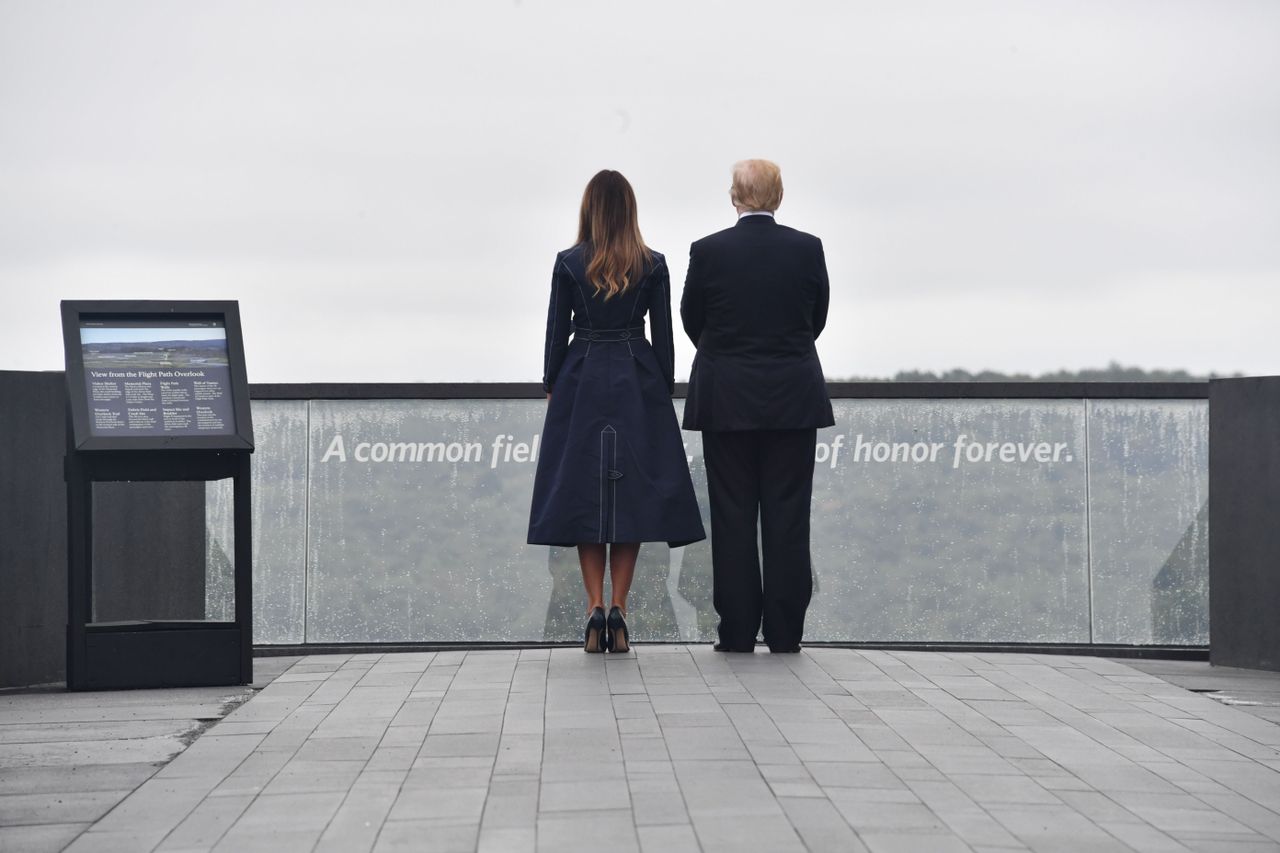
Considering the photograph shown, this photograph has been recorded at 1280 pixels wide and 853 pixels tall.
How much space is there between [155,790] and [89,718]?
126cm

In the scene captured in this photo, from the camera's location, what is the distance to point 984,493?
7.55 meters

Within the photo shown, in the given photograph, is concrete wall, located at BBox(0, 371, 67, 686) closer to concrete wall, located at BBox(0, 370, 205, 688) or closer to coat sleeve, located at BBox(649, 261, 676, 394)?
concrete wall, located at BBox(0, 370, 205, 688)

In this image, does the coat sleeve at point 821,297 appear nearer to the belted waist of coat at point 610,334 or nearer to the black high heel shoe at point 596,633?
the belted waist of coat at point 610,334

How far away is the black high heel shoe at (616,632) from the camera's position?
19.3ft

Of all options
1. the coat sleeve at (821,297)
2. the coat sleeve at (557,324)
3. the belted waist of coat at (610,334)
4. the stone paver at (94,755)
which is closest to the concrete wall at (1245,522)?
the coat sleeve at (821,297)

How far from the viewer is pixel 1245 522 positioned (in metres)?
6.62

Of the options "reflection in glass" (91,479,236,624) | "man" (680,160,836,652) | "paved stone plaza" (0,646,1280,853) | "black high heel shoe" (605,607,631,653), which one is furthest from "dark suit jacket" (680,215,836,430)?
"reflection in glass" (91,479,236,624)

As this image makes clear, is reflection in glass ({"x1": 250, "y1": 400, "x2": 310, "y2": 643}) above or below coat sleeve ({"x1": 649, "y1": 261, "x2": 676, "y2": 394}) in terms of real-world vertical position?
below

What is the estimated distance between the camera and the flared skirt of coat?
580cm

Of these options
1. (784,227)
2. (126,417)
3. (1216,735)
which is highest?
(784,227)

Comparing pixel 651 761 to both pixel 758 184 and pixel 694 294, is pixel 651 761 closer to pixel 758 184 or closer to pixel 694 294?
pixel 694 294

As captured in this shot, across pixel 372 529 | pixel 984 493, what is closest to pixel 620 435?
pixel 372 529

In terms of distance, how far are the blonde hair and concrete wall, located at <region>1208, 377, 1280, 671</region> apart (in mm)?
2205

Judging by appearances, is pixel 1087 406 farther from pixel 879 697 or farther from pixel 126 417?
pixel 126 417
